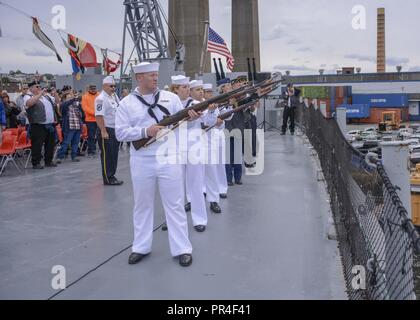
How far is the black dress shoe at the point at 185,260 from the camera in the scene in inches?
168

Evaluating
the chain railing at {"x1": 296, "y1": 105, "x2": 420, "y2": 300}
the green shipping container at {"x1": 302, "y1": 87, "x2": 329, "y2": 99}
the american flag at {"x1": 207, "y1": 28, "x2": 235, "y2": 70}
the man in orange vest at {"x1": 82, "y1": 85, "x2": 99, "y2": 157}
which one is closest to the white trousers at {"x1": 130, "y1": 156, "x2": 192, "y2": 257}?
the chain railing at {"x1": 296, "y1": 105, "x2": 420, "y2": 300}

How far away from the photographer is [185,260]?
4297 millimetres

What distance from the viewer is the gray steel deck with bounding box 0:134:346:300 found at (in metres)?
3.77

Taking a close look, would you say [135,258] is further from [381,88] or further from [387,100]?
[381,88]

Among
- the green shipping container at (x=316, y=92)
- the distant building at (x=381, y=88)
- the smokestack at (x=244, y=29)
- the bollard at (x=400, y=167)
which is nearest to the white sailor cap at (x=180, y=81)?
the bollard at (x=400, y=167)

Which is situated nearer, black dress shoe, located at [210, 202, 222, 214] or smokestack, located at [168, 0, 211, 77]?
black dress shoe, located at [210, 202, 222, 214]

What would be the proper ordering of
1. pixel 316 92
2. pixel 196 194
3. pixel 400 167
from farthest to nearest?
pixel 316 92 < pixel 196 194 < pixel 400 167

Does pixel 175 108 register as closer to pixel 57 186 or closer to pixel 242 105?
pixel 242 105

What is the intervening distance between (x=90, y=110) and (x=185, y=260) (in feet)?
23.7

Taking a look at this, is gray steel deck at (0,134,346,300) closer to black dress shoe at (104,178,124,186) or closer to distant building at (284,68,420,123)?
black dress shoe at (104,178,124,186)

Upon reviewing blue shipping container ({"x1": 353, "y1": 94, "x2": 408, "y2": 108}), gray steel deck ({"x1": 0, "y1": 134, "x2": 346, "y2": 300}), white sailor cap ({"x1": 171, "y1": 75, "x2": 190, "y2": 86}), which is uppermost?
blue shipping container ({"x1": 353, "y1": 94, "x2": 408, "y2": 108})

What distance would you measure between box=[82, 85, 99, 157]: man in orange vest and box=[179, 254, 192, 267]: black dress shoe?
6997 mm

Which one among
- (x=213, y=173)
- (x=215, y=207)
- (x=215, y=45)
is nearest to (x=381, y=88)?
(x=215, y=45)

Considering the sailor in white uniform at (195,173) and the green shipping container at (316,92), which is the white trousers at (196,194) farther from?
the green shipping container at (316,92)
